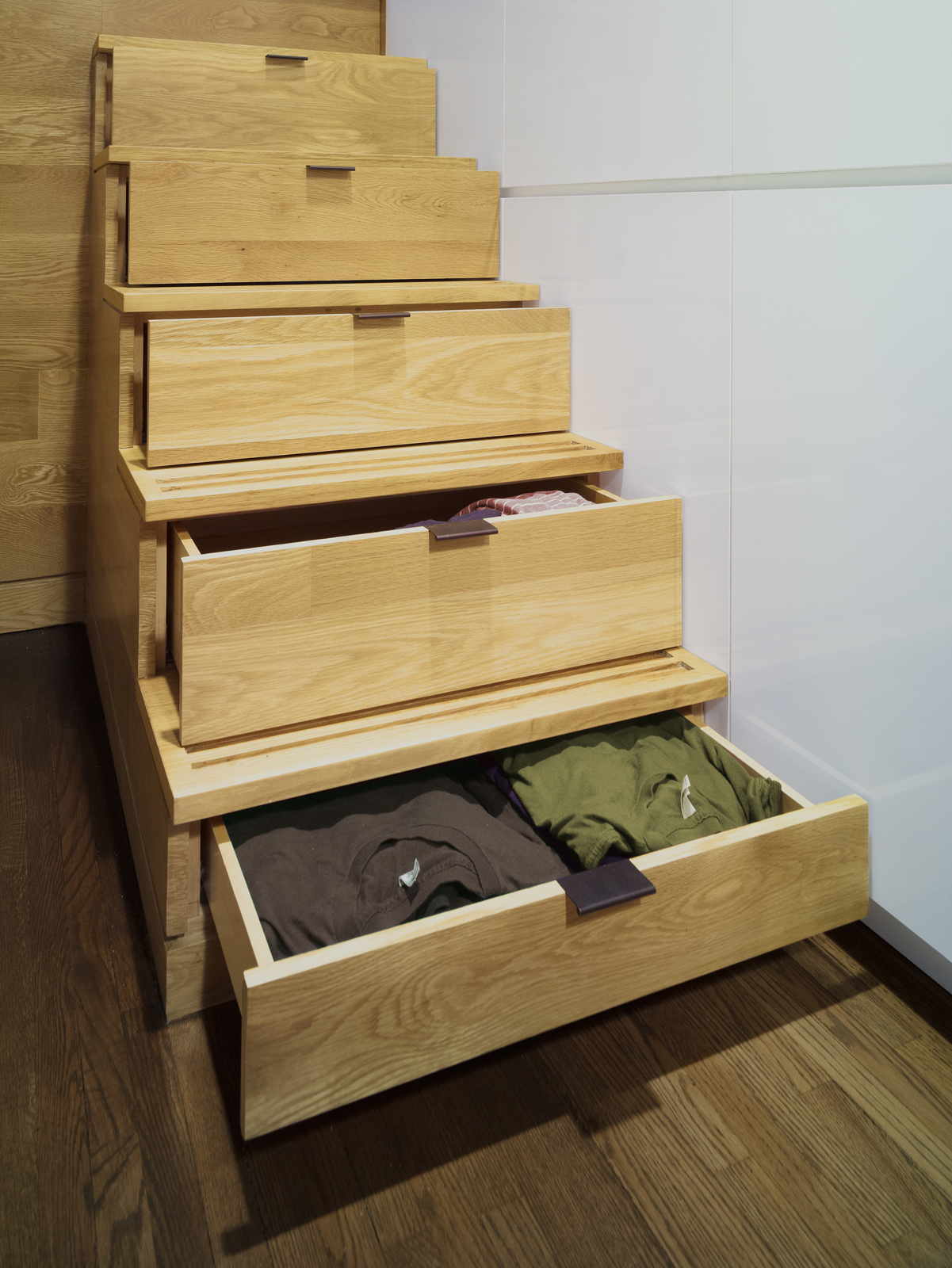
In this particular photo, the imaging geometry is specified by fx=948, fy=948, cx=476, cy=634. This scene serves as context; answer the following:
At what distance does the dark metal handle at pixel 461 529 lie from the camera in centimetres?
104

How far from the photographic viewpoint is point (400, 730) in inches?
41.6

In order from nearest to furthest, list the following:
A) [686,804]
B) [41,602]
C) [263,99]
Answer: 1. [686,804]
2. [263,99]
3. [41,602]

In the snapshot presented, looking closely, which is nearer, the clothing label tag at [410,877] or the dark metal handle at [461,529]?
the clothing label tag at [410,877]

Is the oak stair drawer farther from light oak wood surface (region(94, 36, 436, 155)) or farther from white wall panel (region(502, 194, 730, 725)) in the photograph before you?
light oak wood surface (region(94, 36, 436, 155))

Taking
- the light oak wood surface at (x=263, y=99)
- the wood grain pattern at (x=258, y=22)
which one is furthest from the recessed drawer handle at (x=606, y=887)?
the wood grain pattern at (x=258, y=22)

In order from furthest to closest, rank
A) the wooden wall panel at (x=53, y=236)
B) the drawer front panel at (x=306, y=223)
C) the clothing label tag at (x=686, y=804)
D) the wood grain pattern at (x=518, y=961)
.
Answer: the wooden wall panel at (x=53, y=236)
the drawer front panel at (x=306, y=223)
the clothing label tag at (x=686, y=804)
the wood grain pattern at (x=518, y=961)

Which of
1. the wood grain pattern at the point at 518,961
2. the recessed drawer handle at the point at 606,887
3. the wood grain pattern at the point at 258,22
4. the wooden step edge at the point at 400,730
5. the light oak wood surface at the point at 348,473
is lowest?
the wood grain pattern at the point at 518,961

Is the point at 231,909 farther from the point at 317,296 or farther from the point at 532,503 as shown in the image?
the point at 317,296

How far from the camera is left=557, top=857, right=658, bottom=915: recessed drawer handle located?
0.83 metres

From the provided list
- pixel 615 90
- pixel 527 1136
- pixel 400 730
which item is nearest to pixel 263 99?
pixel 615 90

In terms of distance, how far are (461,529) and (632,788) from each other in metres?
0.35

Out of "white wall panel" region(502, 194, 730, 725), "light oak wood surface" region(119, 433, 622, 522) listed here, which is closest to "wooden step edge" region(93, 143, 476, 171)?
"white wall panel" region(502, 194, 730, 725)

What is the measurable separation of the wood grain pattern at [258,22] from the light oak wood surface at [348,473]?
3.29 feet

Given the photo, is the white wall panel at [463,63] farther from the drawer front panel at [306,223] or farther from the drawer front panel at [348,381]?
the drawer front panel at [348,381]
